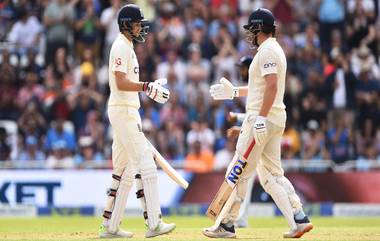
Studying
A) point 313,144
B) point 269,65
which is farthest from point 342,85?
point 269,65

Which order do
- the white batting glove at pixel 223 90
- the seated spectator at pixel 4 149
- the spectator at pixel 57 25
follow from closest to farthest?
the white batting glove at pixel 223 90 → the seated spectator at pixel 4 149 → the spectator at pixel 57 25

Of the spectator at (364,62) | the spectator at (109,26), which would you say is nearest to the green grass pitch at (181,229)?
the spectator at (364,62)

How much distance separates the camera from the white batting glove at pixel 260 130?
991 centimetres

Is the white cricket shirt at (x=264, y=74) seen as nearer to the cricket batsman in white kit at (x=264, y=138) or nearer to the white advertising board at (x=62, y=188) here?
the cricket batsman in white kit at (x=264, y=138)

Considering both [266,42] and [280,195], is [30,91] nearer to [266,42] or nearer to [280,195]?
[266,42]

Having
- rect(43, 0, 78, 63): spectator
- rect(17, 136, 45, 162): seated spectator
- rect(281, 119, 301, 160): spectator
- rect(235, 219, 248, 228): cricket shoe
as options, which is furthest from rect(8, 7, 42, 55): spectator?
rect(235, 219, 248, 228): cricket shoe

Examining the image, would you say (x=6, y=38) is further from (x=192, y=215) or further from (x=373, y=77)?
(x=373, y=77)

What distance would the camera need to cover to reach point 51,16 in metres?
20.4

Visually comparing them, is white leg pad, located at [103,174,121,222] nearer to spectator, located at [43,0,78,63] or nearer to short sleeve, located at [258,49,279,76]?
short sleeve, located at [258,49,279,76]

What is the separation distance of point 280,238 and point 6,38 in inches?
451

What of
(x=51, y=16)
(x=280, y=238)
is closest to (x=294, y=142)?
(x=51, y=16)

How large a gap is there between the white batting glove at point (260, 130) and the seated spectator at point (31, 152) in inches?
362

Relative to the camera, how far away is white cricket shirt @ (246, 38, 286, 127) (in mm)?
10078

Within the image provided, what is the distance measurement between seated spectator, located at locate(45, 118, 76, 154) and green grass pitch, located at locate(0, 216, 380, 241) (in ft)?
6.07
